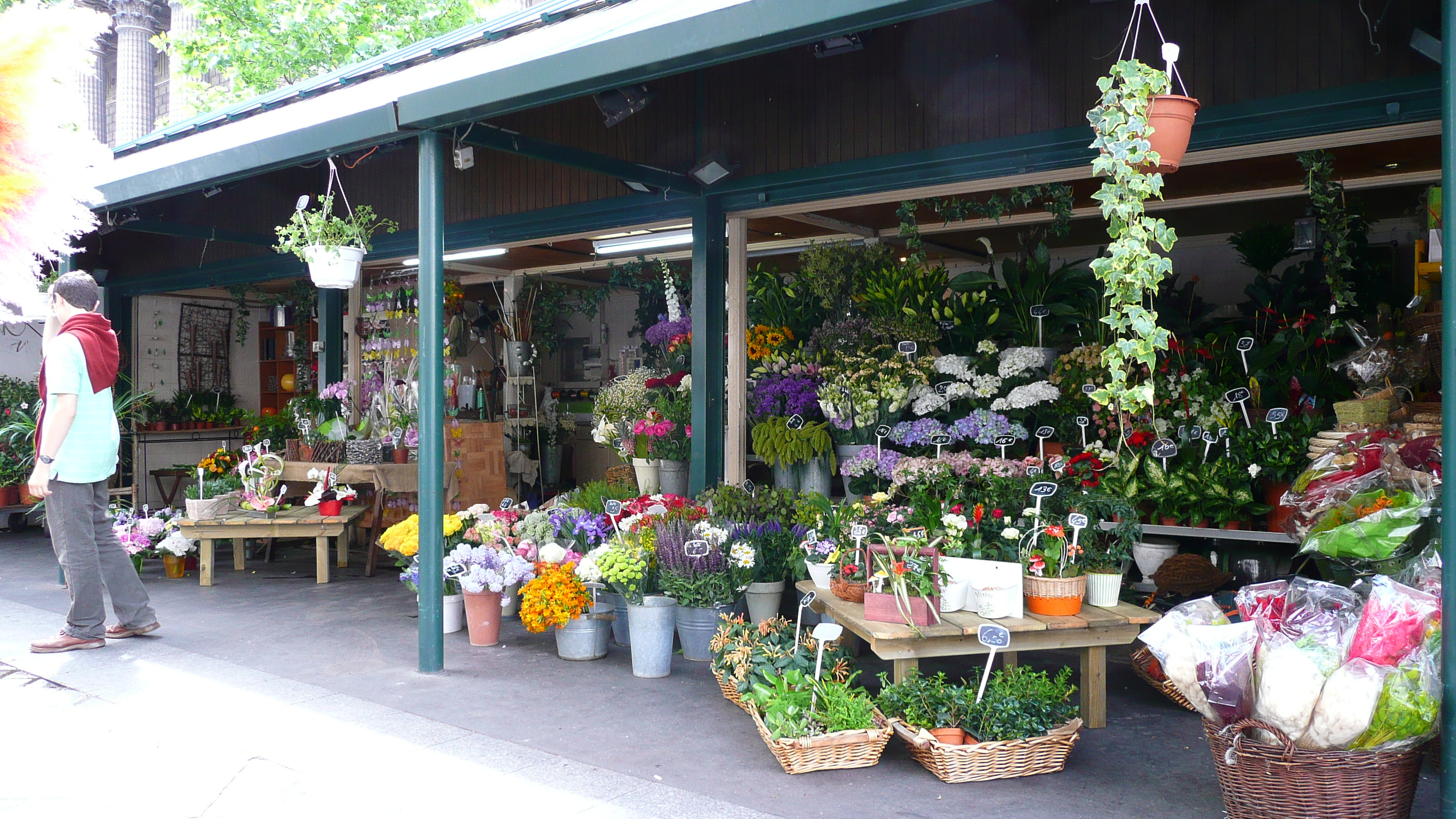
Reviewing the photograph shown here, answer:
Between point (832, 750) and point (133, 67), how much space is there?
24.5 metres

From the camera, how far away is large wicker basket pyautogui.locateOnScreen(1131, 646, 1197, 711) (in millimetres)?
4188

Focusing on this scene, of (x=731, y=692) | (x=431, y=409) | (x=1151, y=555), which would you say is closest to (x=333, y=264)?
(x=431, y=409)

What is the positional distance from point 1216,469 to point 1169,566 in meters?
0.58

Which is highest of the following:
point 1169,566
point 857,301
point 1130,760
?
point 857,301

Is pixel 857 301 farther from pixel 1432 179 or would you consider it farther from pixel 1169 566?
pixel 1432 179

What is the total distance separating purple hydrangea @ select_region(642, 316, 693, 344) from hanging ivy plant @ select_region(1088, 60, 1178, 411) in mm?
4033

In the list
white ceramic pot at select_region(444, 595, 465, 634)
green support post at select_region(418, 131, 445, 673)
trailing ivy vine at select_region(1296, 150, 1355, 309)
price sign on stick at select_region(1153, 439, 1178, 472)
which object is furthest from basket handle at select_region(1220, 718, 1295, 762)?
white ceramic pot at select_region(444, 595, 465, 634)

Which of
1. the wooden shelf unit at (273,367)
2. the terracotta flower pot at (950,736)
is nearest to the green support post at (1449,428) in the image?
the terracotta flower pot at (950,736)

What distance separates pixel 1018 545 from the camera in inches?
157

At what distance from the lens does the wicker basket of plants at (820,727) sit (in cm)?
344

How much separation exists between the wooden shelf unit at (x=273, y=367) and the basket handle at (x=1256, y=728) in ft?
41.3

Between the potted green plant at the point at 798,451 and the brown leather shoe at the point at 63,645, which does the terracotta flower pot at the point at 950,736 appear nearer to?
the potted green plant at the point at 798,451

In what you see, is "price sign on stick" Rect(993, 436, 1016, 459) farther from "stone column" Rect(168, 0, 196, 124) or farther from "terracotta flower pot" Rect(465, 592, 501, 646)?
"stone column" Rect(168, 0, 196, 124)

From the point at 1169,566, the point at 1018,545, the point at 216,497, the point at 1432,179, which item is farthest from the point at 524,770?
the point at 1432,179
